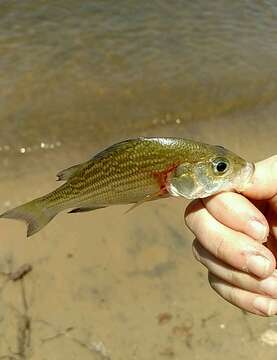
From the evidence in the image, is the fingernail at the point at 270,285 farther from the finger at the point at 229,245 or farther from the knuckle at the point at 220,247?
the knuckle at the point at 220,247

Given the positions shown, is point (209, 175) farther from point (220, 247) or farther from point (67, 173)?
point (67, 173)

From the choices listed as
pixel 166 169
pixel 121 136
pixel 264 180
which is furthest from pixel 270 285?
pixel 121 136

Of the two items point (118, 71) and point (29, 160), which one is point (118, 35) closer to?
point (118, 71)

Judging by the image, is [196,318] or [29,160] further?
[29,160]

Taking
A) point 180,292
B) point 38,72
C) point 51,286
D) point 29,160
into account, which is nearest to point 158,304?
point 180,292

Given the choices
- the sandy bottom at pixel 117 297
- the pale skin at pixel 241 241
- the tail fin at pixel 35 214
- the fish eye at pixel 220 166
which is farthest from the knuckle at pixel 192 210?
the sandy bottom at pixel 117 297

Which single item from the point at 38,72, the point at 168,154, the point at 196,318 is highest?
the point at 168,154
